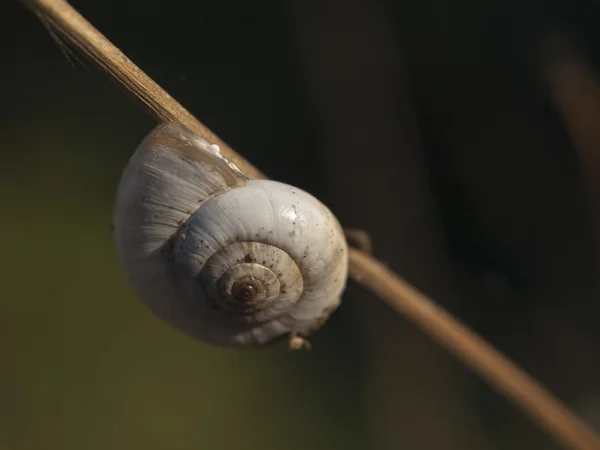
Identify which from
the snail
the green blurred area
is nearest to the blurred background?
the green blurred area

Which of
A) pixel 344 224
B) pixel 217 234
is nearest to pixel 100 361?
pixel 344 224

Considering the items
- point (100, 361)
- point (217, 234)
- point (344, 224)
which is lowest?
point (100, 361)

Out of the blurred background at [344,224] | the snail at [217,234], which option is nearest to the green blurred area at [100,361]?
the blurred background at [344,224]

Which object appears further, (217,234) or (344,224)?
(344,224)

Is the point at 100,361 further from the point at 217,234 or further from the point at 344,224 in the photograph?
the point at 217,234

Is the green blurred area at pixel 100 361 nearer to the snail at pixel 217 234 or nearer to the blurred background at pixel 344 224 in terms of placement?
the blurred background at pixel 344 224

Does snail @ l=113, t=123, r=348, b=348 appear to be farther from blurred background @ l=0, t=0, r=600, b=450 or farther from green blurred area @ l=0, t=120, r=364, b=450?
green blurred area @ l=0, t=120, r=364, b=450

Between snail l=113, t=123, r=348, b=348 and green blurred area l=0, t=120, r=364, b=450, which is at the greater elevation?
snail l=113, t=123, r=348, b=348
